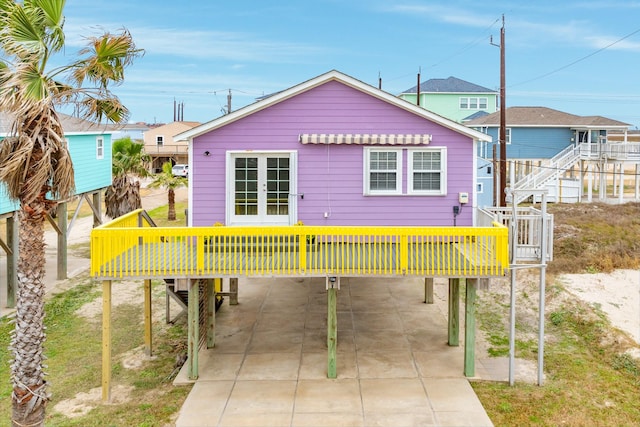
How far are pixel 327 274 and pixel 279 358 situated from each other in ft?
11.1

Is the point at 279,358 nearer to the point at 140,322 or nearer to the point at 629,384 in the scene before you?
the point at 140,322

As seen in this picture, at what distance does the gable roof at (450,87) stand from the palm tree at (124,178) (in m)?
34.6

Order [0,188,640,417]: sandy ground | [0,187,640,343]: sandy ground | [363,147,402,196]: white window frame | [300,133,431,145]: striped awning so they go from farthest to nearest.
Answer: [0,187,640,343]: sandy ground, [0,188,640,417]: sandy ground, [363,147,402,196]: white window frame, [300,133,431,145]: striped awning

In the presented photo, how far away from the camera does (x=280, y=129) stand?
1505cm

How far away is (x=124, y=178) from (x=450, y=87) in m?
38.0

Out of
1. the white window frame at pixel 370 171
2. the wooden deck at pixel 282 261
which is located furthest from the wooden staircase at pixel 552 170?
the wooden deck at pixel 282 261

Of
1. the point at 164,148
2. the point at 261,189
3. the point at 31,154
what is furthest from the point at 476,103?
the point at 31,154

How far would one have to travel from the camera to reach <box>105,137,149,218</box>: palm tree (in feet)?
107

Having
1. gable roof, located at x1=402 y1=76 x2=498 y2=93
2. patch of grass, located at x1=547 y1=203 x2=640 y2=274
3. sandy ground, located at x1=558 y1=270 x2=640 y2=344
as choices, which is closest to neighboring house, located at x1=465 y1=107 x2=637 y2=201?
patch of grass, located at x1=547 y1=203 x2=640 y2=274

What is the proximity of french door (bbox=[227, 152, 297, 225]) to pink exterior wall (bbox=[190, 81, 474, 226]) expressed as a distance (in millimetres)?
196

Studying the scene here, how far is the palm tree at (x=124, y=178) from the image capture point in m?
32.7

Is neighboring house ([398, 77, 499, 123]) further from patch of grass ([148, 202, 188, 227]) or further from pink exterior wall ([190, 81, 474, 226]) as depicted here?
pink exterior wall ([190, 81, 474, 226])

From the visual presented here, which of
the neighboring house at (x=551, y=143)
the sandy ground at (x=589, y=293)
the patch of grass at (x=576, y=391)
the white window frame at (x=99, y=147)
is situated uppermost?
the neighboring house at (x=551, y=143)

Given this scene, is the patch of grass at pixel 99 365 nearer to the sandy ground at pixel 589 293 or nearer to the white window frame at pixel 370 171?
the sandy ground at pixel 589 293
